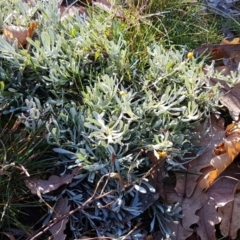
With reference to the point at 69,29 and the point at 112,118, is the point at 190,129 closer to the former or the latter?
the point at 112,118

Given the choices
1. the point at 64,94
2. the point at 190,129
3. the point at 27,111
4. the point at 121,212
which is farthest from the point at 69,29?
the point at 121,212

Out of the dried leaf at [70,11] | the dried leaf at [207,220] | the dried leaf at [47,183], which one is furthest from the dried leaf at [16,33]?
the dried leaf at [207,220]

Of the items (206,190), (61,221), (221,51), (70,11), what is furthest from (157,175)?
(70,11)

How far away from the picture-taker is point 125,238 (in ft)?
6.18

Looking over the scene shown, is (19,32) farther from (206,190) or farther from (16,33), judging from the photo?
(206,190)

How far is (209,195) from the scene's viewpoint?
6.67ft

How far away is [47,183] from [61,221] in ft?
0.50

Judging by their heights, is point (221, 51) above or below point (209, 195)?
above

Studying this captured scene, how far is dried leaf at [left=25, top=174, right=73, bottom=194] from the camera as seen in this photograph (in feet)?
6.20

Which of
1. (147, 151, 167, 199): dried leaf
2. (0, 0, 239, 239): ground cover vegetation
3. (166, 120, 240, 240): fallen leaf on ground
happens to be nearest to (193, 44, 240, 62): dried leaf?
(0, 0, 239, 239): ground cover vegetation

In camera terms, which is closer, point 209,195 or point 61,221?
point 61,221

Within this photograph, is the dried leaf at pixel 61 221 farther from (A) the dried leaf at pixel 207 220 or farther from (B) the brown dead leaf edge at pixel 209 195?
(A) the dried leaf at pixel 207 220

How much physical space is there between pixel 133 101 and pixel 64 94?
279mm

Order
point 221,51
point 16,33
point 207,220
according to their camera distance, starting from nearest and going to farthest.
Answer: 1. point 207,220
2. point 16,33
3. point 221,51
